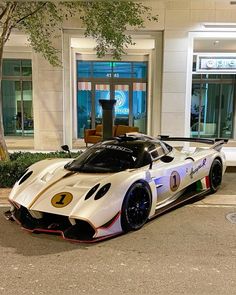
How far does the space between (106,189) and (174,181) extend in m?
1.47

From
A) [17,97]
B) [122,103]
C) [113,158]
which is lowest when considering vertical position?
[113,158]

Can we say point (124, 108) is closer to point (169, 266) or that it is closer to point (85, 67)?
point (85, 67)

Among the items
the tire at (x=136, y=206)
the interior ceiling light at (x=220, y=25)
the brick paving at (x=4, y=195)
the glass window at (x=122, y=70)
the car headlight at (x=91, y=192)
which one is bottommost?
the brick paving at (x=4, y=195)

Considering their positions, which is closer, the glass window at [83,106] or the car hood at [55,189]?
the car hood at [55,189]

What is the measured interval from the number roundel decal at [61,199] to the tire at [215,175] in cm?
310

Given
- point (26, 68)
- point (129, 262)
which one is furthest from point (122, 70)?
point (129, 262)

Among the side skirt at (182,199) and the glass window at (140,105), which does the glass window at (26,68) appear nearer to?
the glass window at (140,105)

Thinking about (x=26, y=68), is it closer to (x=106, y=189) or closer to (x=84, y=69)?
(x=84, y=69)

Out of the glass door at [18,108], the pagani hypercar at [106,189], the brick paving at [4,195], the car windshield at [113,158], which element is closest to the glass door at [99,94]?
the glass door at [18,108]

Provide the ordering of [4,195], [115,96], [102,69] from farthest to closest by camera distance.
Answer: [115,96]
[102,69]
[4,195]

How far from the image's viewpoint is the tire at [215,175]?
6.23m

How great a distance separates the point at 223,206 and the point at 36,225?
320 centimetres

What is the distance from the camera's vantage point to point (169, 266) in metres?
3.50

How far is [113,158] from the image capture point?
498 centimetres
